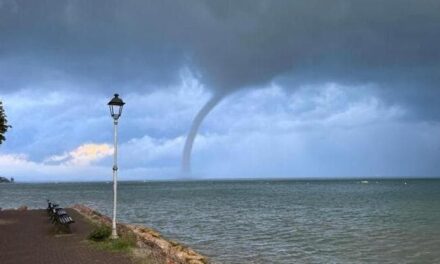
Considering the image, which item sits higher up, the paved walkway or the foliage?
the foliage

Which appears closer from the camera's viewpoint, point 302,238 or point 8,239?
point 8,239

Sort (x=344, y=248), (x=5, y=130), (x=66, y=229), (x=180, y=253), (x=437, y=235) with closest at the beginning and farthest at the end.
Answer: (x=180, y=253)
(x=66, y=229)
(x=344, y=248)
(x=5, y=130)
(x=437, y=235)

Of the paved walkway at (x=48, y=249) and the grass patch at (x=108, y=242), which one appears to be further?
the grass patch at (x=108, y=242)

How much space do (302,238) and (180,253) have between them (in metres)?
13.4

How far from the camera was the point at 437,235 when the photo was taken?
1278 inches

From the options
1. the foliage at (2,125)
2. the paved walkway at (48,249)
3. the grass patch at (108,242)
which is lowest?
the paved walkway at (48,249)

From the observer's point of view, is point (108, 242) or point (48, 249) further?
point (108, 242)

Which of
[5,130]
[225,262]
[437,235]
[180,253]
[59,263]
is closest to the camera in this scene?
[59,263]

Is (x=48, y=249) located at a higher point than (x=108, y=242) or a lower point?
lower

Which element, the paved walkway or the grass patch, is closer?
the paved walkway

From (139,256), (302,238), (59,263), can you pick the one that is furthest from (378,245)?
(59,263)

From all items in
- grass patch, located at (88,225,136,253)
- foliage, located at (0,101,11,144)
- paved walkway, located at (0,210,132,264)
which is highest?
foliage, located at (0,101,11,144)

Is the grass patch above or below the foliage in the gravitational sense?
below

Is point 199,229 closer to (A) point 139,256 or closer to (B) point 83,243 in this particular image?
(B) point 83,243
